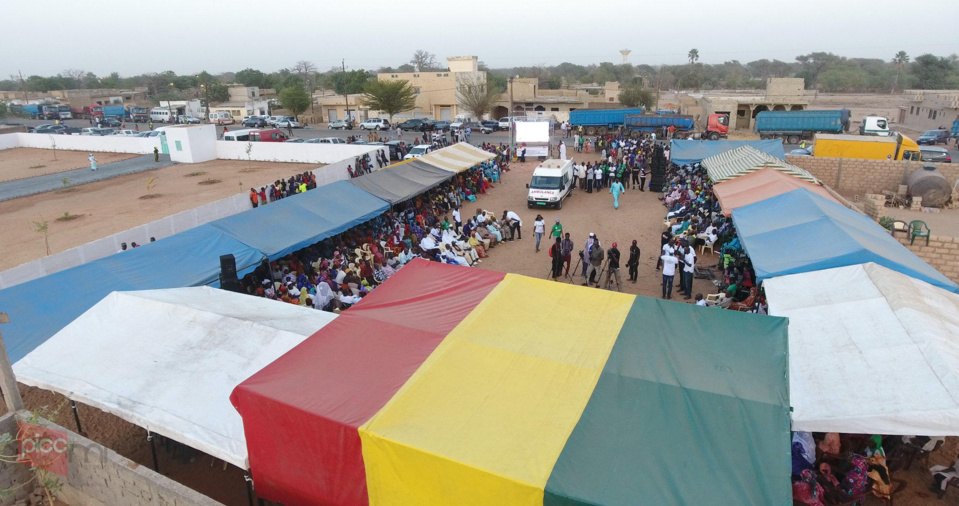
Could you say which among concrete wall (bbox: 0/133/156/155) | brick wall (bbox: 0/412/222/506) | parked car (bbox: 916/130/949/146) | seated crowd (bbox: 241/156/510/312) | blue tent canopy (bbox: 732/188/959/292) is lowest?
brick wall (bbox: 0/412/222/506)

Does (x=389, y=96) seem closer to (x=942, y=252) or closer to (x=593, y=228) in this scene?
(x=593, y=228)

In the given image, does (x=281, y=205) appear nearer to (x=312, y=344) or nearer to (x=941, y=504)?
(x=312, y=344)

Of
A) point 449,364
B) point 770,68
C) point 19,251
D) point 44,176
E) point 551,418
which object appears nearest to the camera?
point 551,418

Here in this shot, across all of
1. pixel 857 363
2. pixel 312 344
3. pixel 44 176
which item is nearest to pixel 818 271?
pixel 857 363

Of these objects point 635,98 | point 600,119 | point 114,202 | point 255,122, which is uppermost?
point 635,98

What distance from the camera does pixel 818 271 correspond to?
821 cm

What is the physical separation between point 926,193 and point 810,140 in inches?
581

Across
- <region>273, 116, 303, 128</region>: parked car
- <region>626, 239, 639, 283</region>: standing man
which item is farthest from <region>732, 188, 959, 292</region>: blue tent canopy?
<region>273, 116, 303, 128</region>: parked car

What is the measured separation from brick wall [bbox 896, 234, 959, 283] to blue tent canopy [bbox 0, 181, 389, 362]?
520 inches

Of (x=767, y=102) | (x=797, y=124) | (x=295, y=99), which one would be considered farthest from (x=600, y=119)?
(x=295, y=99)

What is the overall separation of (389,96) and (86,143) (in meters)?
20.0

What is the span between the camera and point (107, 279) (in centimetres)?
889

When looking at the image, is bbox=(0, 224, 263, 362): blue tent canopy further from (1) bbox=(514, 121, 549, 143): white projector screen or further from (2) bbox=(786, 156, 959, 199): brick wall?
(2) bbox=(786, 156, 959, 199): brick wall

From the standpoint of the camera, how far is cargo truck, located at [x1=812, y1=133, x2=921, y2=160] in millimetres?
22719
